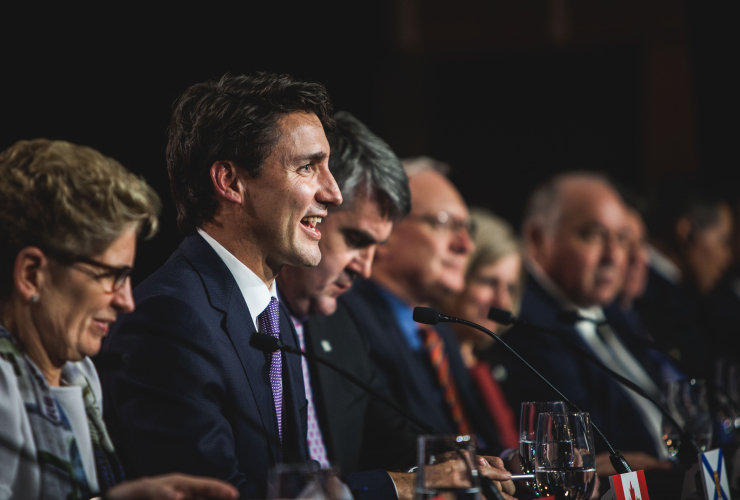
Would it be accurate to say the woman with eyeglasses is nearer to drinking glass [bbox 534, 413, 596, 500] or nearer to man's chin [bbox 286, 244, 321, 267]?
man's chin [bbox 286, 244, 321, 267]

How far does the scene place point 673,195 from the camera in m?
5.07

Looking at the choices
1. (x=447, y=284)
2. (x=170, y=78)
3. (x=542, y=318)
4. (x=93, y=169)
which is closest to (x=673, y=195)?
(x=542, y=318)

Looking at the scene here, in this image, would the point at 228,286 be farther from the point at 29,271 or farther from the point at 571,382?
the point at 571,382

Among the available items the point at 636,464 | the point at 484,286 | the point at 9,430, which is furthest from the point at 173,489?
the point at 484,286

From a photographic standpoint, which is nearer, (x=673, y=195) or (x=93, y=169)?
(x=93, y=169)

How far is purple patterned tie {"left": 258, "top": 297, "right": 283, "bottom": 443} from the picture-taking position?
1948mm

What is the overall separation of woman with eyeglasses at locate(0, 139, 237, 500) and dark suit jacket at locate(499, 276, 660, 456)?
221 cm

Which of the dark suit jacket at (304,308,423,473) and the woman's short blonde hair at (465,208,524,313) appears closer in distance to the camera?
the dark suit jacket at (304,308,423,473)

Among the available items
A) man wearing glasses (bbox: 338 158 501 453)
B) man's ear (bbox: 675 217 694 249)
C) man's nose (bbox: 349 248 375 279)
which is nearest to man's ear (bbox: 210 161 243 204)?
man's nose (bbox: 349 248 375 279)

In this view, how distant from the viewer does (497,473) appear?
165 cm

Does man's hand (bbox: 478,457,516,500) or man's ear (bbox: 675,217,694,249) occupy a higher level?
man's ear (bbox: 675,217,694,249)

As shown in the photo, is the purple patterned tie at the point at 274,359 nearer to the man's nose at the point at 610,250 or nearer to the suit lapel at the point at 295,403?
the suit lapel at the point at 295,403

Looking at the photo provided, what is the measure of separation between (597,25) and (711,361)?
10.5 ft

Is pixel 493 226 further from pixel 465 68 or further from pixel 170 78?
pixel 465 68
